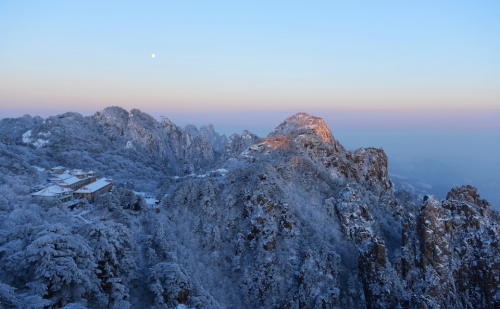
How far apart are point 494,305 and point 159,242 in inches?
1802

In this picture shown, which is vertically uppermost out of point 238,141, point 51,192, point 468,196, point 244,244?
point 468,196

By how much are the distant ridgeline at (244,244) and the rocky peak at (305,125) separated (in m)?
18.3

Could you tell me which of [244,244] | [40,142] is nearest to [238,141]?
[40,142]

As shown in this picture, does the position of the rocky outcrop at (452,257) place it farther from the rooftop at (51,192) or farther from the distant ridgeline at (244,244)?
the rooftop at (51,192)

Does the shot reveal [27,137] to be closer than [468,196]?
No

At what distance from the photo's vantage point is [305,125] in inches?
3403

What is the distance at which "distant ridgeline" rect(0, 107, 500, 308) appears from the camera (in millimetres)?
26156

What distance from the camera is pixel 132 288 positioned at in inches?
1246

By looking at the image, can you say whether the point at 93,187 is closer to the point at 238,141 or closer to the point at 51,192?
the point at 51,192

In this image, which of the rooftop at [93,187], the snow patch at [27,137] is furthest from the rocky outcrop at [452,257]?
the snow patch at [27,137]

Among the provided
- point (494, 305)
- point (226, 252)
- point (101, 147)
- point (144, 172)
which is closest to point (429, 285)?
point (494, 305)

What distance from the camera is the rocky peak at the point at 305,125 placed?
80.8 m

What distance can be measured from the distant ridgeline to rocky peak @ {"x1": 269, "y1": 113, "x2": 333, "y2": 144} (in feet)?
60.0

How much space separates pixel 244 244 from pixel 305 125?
161 ft
